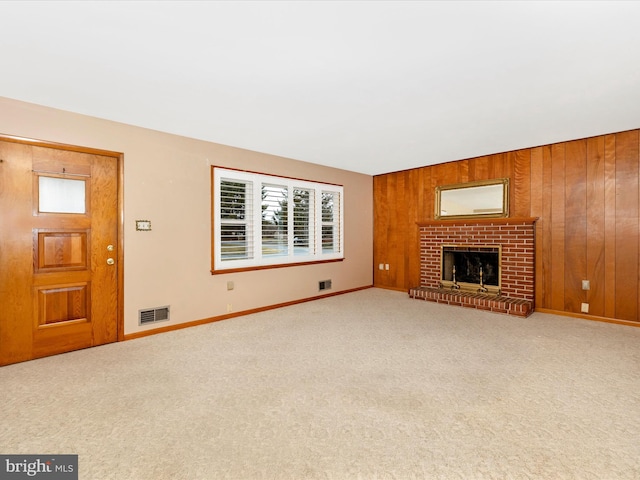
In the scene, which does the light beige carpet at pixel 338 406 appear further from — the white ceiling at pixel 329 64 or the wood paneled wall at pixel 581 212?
the white ceiling at pixel 329 64

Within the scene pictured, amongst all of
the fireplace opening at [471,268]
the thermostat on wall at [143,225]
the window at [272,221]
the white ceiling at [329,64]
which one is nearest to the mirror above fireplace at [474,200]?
the fireplace opening at [471,268]

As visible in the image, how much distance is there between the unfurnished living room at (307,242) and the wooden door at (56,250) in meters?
0.02

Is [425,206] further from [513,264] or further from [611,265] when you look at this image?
[611,265]

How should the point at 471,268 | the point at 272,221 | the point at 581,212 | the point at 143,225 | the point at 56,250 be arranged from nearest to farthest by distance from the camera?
the point at 56,250
the point at 143,225
the point at 581,212
the point at 272,221
the point at 471,268

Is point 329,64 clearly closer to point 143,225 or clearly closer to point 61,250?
point 143,225

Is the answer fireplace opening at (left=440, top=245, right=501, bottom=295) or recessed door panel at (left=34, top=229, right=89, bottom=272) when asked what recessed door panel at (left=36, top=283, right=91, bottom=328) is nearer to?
recessed door panel at (left=34, top=229, right=89, bottom=272)

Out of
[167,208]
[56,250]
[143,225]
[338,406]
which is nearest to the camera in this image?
[338,406]

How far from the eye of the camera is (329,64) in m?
2.30

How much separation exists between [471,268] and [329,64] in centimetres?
427

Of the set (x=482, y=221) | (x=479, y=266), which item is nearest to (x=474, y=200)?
(x=482, y=221)

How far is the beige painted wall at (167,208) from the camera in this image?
317cm

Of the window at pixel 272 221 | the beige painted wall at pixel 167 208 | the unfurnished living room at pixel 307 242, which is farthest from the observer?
the window at pixel 272 221

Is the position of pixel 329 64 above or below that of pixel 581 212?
above

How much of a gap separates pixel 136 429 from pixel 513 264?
199 inches
